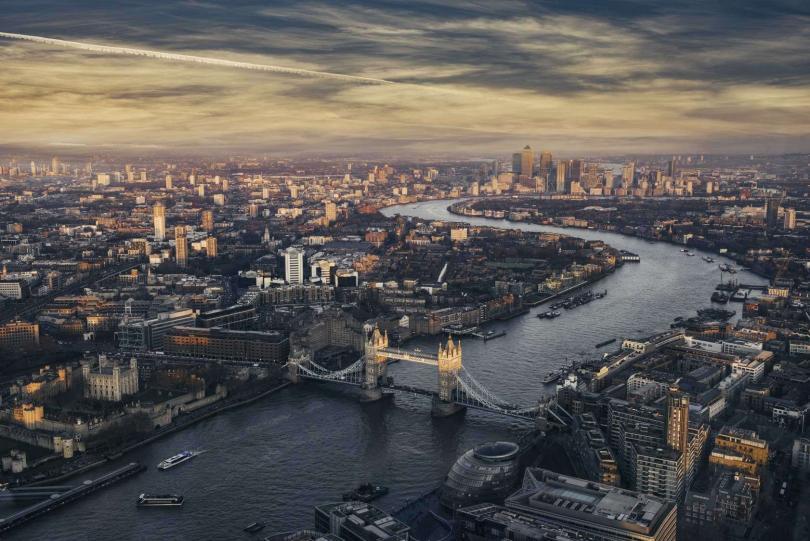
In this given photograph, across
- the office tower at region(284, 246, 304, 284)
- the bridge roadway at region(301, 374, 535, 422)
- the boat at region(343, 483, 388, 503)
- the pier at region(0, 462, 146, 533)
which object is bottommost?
the pier at region(0, 462, 146, 533)

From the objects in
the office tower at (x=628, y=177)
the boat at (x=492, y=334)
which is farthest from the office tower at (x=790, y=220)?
the office tower at (x=628, y=177)

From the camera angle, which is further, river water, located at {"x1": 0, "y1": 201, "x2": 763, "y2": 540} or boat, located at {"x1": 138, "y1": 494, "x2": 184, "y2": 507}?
boat, located at {"x1": 138, "y1": 494, "x2": 184, "y2": 507}

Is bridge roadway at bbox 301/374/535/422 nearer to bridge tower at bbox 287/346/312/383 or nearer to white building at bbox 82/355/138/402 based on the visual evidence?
bridge tower at bbox 287/346/312/383

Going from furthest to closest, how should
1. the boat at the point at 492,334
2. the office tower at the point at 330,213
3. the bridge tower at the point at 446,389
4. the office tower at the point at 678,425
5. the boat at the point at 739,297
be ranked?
the office tower at the point at 330,213, the boat at the point at 739,297, the boat at the point at 492,334, the bridge tower at the point at 446,389, the office tower at the point at 678,425

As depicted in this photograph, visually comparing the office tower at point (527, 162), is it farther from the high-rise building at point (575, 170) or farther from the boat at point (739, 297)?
the boat at point (739, 297)

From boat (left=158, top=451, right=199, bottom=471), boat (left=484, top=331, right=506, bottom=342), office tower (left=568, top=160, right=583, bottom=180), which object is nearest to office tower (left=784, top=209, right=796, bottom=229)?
boat (left=484, top=331, right=506, bottom=342)
